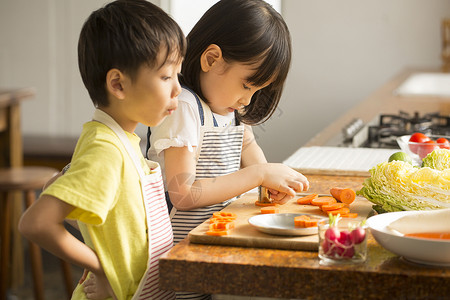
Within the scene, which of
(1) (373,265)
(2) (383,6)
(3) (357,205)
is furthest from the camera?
(2) (383,6)

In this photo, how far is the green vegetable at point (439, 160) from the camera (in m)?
1.26

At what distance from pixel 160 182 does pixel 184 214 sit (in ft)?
0.82

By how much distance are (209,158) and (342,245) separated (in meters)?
0.57

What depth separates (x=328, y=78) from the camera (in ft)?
17.6

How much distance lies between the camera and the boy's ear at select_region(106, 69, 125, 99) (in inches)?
41.7

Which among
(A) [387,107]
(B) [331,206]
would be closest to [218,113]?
(B) [331,206]

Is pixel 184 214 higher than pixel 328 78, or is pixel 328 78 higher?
pixel 328 78

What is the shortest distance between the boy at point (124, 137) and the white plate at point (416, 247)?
0.37 metres

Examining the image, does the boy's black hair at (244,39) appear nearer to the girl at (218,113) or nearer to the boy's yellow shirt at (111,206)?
the girl at (218,113)

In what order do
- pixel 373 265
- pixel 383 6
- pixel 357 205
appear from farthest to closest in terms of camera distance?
1. pixel 383 6
2. pixel 357 205
3. pixel 373 265

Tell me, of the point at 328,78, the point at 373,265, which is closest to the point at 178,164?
the point at 373,265

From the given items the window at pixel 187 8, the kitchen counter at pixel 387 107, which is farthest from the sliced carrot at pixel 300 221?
the window at pixel 187 8

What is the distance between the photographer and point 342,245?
92 centimetres

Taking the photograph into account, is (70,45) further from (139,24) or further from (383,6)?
(139,24)
